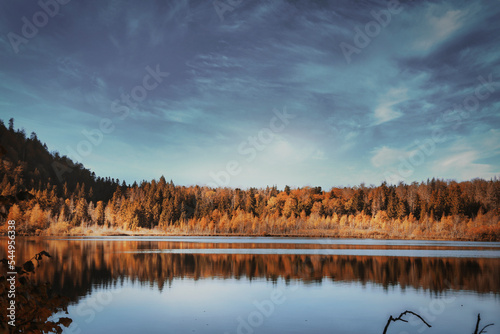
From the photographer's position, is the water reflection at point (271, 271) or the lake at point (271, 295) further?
the water reflection at point (271, 271)

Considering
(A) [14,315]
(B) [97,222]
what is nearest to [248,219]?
(B) [97,222]

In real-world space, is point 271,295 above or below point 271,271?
above

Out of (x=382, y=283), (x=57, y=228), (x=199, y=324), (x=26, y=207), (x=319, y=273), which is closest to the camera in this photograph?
(x=199, y=324)

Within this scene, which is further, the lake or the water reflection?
the water reflection

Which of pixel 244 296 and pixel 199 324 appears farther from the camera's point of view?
pixel 244 296

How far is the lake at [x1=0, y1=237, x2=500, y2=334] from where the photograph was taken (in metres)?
23.5

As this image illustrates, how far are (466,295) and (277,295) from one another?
48.3ft

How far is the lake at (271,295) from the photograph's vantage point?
23.5 metres

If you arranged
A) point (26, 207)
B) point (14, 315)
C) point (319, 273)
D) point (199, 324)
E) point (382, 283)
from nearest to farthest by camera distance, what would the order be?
point (14, 315) < point (199, 324) < point (382, 283) < point (319, 273) < point (26, 207)

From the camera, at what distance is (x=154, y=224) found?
7544 inches

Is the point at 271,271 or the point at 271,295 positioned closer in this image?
the point at 271,295

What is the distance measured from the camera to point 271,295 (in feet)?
105

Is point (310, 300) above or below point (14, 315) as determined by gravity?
below

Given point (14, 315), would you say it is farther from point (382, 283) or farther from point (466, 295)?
point (382, 283)
